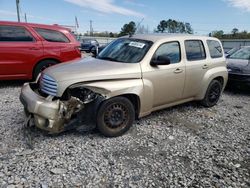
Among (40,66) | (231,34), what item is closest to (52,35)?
(40,66)

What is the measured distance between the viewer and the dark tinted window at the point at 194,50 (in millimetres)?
5391

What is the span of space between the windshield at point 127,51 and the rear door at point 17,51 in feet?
9.58

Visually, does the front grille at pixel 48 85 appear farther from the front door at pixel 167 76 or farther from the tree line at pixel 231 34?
the tree line at pixel 231 34

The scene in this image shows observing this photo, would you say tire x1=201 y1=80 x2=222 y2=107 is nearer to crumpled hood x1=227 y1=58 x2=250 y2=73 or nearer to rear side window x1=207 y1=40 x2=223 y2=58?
rear side window x1=207 y1=40 x2=223 y2=58

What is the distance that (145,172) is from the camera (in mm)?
3371

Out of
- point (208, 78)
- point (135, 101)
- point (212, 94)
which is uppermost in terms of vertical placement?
point (208, 78)

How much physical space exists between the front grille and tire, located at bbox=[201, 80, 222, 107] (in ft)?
11.6

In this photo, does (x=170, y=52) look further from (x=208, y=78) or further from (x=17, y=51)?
(x=17, y=51)

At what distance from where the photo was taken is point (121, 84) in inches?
166

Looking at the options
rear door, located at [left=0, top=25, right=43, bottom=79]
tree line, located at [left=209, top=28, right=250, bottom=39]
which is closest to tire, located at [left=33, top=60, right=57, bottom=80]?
rear door, located at [left=0, top=25, right=43, bottom=79]

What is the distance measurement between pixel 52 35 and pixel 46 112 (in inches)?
177

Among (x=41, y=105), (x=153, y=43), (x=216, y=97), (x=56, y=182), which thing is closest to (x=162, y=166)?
(x=56, y=182)

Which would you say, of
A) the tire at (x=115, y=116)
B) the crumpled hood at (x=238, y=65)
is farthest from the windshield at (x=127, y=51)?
the crumpled hood at (x=238, y=65)

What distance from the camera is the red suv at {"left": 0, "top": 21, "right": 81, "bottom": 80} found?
7082 millimetres
